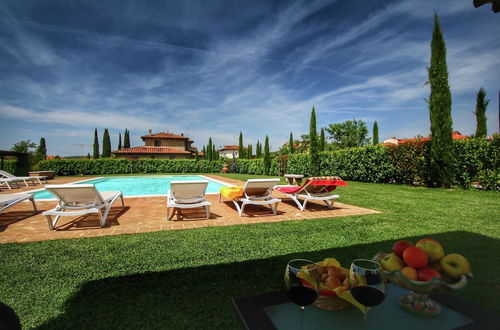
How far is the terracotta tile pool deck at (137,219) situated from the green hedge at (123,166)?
71.9ft

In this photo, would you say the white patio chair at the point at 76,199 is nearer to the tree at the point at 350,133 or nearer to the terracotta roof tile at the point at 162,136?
the tree at the point at 350,133

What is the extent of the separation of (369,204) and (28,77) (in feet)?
87.8

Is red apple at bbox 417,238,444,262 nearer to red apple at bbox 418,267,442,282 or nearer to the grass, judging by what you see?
red apple at bbox 418,267,442,282

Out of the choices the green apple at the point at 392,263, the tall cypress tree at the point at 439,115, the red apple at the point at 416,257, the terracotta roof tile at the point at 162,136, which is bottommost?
the green apple at the point at 392,263

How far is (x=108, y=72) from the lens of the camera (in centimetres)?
2077

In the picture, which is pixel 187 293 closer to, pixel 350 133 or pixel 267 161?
pixel 267 161

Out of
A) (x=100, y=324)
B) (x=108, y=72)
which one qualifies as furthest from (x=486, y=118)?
(x=108, y=72)

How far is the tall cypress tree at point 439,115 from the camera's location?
9.51 metres

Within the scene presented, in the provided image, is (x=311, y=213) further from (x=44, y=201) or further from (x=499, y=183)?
(x=44, y=201)

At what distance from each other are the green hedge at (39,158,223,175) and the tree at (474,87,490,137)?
25444mm

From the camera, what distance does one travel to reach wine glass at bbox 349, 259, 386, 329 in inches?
44.8

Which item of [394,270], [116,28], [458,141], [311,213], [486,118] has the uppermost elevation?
[116,28]

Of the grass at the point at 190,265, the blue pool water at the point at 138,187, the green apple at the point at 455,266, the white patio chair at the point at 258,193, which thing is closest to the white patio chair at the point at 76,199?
the grass at the point at 190,265

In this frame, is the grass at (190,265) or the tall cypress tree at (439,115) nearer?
the grass at (190,265)
